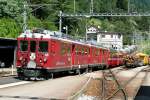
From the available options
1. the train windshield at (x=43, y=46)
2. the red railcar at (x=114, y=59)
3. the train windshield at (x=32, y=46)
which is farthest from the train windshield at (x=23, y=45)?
the red railcar at (x=114, y=59)

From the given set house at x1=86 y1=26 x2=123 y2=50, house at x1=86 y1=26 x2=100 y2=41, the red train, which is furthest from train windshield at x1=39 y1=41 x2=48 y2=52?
house at x1=86 y1=26 x2=123 y2=50

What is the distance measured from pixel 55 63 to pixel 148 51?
123m

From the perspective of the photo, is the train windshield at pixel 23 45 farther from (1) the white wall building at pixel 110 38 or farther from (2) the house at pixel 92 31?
(1) the white wall building at pixel 110 38

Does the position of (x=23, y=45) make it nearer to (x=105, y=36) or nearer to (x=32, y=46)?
(x=32, y=46)

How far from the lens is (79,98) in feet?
67.4

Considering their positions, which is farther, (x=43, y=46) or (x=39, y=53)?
(x=43, y=46)

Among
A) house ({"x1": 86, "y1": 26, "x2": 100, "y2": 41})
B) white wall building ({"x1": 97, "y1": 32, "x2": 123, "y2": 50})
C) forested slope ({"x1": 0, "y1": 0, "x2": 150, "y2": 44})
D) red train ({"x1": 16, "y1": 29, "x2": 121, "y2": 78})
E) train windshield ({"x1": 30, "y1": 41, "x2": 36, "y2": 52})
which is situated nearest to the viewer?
red train ({"x1": 16, "y1": 29, "x2": 121, "y2": 78})

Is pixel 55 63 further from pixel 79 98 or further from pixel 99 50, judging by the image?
pixel 99 50

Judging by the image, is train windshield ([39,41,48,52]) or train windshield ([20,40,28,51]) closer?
train windshield ([39,41,48,52])

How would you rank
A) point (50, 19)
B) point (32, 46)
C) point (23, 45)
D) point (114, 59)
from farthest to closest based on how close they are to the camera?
1. point (50, 19)
2. point (114, 59)
3. point (23, 45)
4. point (32, 46)

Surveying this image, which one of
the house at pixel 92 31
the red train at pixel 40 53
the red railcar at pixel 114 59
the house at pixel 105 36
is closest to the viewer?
the red train at pixel 40 53

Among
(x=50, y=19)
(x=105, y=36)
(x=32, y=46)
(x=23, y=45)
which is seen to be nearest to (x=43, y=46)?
(x=32, y=46)

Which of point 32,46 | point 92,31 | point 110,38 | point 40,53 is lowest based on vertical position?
point 110,38

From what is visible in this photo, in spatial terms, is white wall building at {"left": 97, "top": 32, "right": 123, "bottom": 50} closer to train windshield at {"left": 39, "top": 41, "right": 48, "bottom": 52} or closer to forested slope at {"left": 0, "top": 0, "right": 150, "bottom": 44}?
forested slope at {"left": 0, "top": 0, "right": 150, "bottom": 44}
